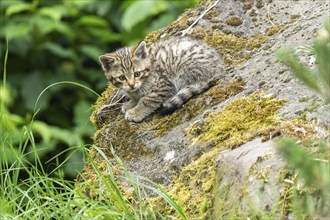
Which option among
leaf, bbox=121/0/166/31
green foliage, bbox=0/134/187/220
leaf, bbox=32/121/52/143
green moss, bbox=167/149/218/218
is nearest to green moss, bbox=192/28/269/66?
green moss, bbox=167/149/218/218

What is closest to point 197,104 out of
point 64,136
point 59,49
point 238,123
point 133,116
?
point 133,116

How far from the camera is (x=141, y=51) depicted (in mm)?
5281

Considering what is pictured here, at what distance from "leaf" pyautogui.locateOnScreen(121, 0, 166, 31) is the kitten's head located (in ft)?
9.17

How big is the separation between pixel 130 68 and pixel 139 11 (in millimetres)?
3105

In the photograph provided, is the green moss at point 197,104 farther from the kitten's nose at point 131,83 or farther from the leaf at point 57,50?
the leaf at point 57,50

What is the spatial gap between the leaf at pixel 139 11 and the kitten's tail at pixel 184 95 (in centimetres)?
350

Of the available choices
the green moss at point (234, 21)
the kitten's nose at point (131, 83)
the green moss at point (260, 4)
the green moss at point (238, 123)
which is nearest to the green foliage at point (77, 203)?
the green moss at point (238, 123)

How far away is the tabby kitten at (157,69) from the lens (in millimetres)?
5066

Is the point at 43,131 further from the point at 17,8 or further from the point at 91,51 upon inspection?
the point at 17,8

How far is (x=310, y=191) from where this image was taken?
308 centimetres

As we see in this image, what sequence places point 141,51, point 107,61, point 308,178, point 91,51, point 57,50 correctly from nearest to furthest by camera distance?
point 308,178
point 141,51
point 107,61
point 57,50
point 91,51

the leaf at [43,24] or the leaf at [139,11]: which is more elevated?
the leaf at [43,24]

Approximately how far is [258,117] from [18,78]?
19.1ft

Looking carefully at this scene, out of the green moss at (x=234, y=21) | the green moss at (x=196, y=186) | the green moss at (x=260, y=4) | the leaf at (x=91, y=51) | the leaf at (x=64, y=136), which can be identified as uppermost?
the green moss at (x=234, y=21)
